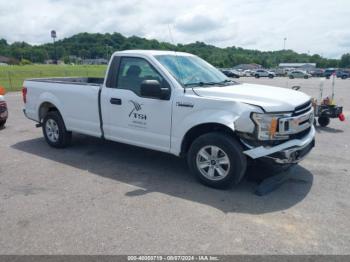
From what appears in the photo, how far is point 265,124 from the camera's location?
14.0 feet

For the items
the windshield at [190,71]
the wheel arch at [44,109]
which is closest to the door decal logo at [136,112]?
the windshield at [190,71]

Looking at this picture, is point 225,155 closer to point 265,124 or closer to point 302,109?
point 265,124

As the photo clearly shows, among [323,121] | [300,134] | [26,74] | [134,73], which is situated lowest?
[323,121]

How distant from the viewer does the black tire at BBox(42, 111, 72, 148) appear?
21.9 feet

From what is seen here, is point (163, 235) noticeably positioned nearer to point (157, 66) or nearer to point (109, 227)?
point (109, 227)

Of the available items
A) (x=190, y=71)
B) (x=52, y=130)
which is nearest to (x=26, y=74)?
(x=52, y=130)

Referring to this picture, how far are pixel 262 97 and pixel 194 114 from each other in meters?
0.95

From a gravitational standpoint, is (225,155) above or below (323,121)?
above

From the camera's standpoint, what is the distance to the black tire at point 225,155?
445 cm

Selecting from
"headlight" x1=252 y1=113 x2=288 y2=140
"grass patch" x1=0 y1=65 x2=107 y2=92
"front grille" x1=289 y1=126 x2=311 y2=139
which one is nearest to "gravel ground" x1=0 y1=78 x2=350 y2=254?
"front grille" x1=289 y1=126 x2=311 y2=139

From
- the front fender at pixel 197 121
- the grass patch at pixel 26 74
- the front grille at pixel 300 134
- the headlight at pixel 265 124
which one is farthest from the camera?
the grass patch at pixel 26 74

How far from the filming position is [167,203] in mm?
4305

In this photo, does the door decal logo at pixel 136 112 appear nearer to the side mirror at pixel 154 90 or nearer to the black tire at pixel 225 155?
the side mirror at pixel 154 90

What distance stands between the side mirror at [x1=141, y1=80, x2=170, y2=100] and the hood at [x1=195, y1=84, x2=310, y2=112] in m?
0.46
